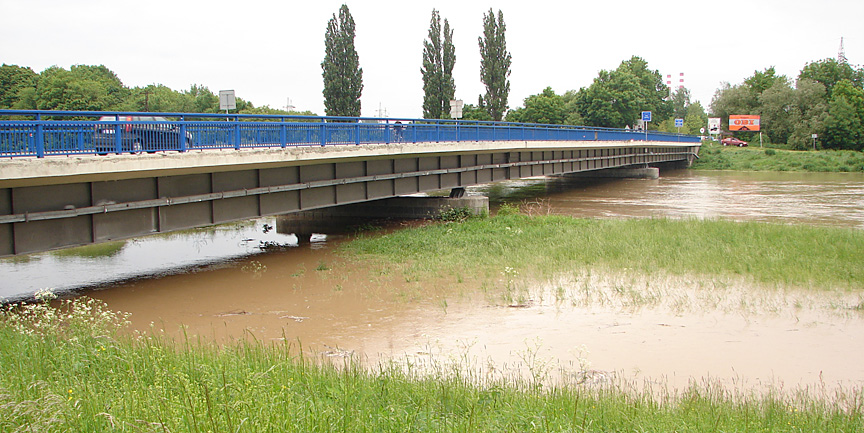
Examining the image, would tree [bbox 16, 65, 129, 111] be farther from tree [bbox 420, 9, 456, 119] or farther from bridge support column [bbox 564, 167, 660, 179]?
bridge support column [bbox 564, 167, 660, 179]

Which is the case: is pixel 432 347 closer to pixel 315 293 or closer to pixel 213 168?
pixel 315 293

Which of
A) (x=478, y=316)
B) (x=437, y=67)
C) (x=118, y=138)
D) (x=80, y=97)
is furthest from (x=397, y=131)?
(x=80, y=97)

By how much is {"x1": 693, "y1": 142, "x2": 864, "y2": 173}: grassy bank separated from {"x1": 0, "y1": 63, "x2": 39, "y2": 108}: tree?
237 feet

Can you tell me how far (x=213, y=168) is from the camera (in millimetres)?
15906

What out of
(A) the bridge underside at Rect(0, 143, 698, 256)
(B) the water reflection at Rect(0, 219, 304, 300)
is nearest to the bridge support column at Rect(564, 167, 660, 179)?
(A) the bridge underside at Rect(0, 143, 698, 256)

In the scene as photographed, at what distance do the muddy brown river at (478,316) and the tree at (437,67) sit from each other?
42123 mm

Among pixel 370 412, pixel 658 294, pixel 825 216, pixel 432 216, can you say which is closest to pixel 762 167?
pixel 825 216

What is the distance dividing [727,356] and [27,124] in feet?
40.2

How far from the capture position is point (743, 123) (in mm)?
92625

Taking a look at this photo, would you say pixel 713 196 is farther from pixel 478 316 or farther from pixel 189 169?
pixel 189 169

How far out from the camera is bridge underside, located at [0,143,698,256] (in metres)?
13.0

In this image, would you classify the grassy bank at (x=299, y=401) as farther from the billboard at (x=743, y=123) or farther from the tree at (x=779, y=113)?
the billboard at (x=743, y=123)

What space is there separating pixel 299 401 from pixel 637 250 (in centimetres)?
1301

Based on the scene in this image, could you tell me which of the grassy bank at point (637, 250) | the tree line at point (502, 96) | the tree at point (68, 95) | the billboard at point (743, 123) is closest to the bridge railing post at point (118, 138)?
the grassy bank at point (637, 250)
